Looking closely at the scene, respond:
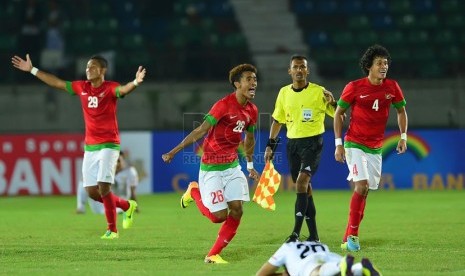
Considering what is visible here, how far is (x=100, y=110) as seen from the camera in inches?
512

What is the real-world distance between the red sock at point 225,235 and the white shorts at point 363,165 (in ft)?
6.33

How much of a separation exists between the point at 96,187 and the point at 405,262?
481cm

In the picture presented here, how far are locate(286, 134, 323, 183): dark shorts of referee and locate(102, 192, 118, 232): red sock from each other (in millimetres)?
2535

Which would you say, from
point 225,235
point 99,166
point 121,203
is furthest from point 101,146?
point 225,235

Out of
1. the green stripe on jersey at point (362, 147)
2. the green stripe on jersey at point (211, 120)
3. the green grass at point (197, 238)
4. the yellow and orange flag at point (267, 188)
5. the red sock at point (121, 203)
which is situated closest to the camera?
the green grass at point (197, 238)

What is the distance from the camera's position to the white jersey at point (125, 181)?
1783 centimetres

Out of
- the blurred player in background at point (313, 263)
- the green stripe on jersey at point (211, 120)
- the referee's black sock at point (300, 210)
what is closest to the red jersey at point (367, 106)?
the referee's black sock at point (300, 210)

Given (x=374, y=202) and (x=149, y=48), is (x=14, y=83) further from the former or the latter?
(x=374, y=202)

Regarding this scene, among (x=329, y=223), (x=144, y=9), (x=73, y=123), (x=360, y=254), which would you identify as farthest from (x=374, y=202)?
(x=144, y=9)

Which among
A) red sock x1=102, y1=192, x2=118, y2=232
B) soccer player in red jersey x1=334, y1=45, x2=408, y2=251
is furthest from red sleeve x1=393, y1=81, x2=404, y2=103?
red sock x1=102, y1=192, x2=118, y2=232

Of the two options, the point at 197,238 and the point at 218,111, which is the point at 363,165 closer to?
the point at 218,111

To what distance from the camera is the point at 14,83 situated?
921 inches

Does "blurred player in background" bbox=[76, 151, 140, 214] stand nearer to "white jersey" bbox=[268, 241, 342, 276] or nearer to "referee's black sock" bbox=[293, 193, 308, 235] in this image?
"referee's black sock" bbox=[293, 193, 308, 235]

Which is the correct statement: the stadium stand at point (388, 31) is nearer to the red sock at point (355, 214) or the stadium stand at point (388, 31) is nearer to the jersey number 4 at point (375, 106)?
the jersey number 4 at point (375, 106)
